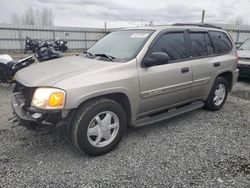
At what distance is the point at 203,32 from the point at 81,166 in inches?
136

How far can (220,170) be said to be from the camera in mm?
2951

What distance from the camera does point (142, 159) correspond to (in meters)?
3.18

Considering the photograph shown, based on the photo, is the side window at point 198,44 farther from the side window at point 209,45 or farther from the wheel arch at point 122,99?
the wheel arch at point 122,99

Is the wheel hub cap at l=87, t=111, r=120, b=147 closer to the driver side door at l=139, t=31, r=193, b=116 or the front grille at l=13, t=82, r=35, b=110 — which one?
the driver side door at l=139, t=31, r=193, b=116

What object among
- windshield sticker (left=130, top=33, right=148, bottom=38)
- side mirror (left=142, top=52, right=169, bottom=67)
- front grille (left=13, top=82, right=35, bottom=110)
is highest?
windshield sticker (left=130, top=33, right=148, bottom=38)

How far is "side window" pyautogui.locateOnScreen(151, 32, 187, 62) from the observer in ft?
12.5

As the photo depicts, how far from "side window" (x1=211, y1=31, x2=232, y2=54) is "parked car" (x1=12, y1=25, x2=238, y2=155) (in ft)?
0.13

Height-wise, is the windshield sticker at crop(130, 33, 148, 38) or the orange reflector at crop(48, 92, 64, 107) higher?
the windshield sticker at crop(130, 33, 148, 38)

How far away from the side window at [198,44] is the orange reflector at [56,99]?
2.65 m

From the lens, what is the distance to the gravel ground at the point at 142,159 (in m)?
2.72

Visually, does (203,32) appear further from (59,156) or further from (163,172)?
(59,156)

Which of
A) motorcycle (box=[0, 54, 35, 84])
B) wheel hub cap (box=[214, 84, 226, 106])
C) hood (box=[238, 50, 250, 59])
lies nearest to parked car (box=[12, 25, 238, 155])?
wheel hub cap (box=[214, 84, 226, 106])

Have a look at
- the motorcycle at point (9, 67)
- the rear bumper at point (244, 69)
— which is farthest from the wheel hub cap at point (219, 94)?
the motorcycle at point (9, 67)

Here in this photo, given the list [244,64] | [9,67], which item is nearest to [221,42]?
[244,64]
